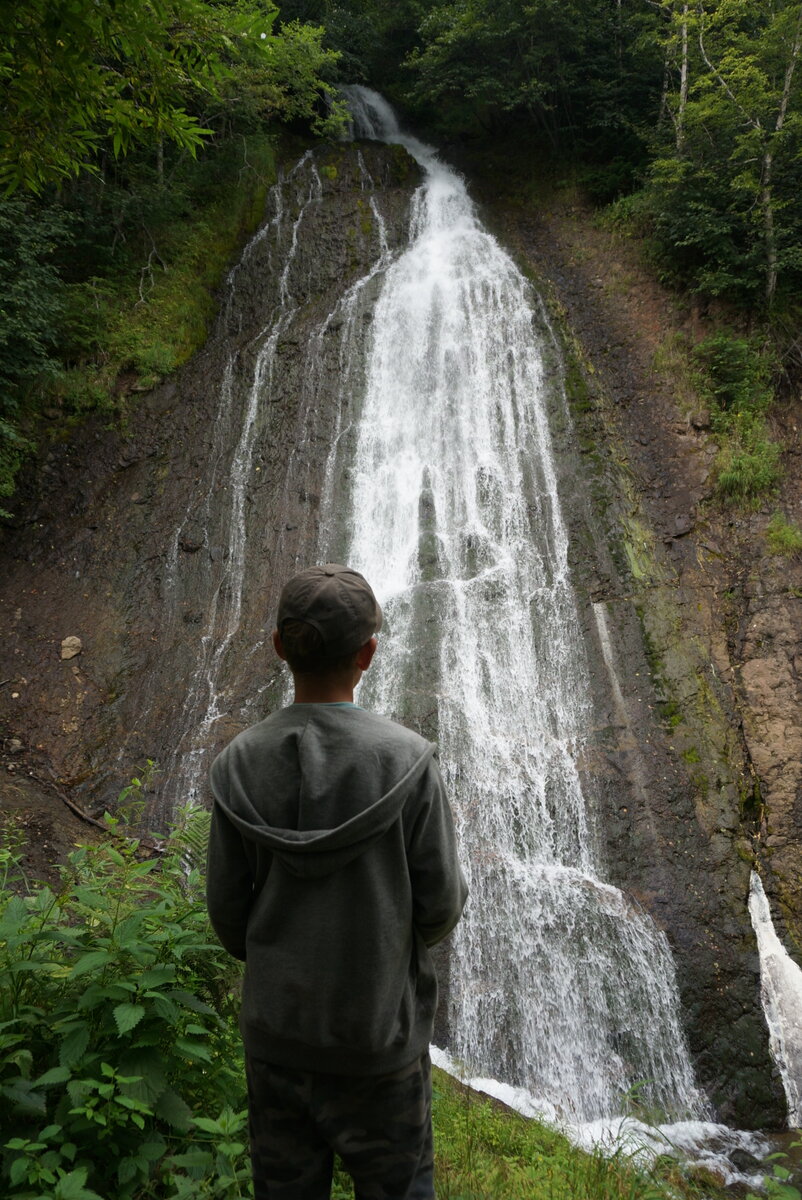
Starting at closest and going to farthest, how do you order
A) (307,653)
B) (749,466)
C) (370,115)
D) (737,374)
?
(307,653)
(749,466)
(737,374)
(370,115)

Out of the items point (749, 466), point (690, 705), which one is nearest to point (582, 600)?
point (690, 705)

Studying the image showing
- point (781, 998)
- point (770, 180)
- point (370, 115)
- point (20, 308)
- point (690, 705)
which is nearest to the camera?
point (781, 998)

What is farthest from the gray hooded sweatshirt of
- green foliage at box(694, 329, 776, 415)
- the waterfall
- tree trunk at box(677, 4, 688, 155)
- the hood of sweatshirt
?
tree trunk at box(677, 4, 688, 155)

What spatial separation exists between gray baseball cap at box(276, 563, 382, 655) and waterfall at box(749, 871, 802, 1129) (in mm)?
6461

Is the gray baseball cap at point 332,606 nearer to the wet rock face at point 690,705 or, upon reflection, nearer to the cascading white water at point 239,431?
the wet rock face at point 690,705

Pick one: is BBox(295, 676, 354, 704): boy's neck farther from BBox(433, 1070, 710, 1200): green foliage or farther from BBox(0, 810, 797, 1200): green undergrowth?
BBox(433, 1070, 710, 1200): green foliage

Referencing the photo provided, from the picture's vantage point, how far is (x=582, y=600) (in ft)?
29.8

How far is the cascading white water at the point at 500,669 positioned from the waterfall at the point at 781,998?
77 cm

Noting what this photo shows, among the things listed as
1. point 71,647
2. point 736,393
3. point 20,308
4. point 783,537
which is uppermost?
point 20,308

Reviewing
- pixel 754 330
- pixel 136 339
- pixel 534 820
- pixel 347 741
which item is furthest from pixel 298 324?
pixel 347 741

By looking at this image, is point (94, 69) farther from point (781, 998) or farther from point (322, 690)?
point (781, 998)

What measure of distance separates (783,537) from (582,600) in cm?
266

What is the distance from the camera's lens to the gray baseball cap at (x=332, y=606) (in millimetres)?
1646

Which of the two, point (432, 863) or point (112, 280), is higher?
point (112, 280)
